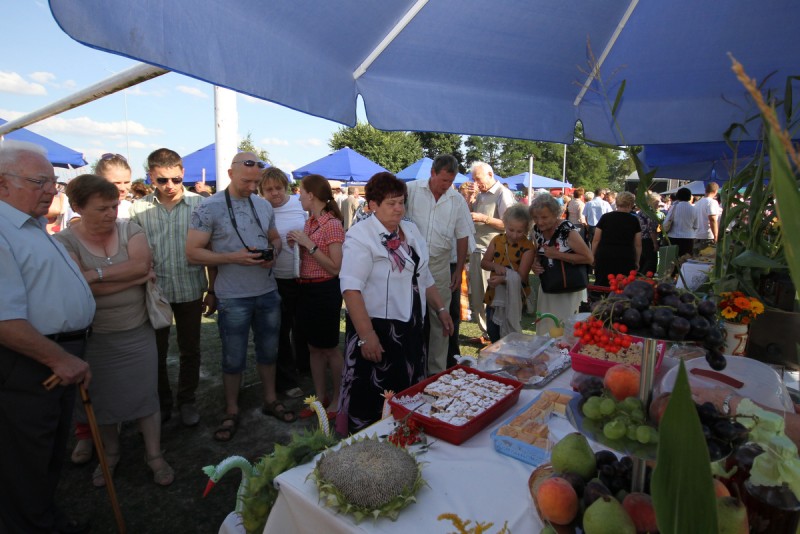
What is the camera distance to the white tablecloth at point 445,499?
3.77 ft

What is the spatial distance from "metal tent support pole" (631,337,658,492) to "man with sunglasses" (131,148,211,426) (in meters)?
2.97

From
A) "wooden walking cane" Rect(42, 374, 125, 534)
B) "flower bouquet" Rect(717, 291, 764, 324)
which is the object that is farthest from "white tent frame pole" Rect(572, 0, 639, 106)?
"wooden walking cane" Rect(42, 374, 125, 534)

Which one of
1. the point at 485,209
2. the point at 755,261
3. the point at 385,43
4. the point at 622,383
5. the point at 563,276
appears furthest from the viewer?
the point at 485,209

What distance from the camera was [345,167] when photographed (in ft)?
37.0

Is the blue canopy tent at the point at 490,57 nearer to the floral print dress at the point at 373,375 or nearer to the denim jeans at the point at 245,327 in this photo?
the floral print dress at the point at 373,375

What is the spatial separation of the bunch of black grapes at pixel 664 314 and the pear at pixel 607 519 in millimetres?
325

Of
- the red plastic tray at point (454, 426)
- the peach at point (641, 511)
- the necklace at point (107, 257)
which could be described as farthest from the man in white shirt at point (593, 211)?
the peach at point (641, 511)

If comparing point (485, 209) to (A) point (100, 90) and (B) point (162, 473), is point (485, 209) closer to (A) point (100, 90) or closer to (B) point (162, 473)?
(A) point (100, 90)

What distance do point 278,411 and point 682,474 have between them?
330 cm

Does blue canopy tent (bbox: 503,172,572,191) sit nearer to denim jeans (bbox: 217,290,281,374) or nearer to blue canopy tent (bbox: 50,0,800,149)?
blue canopy tent (bbox: 50,0,800,149)

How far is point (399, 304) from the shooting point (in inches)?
96.1

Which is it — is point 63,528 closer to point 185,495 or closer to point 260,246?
point 185,495

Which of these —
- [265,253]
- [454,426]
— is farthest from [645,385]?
[265,253]

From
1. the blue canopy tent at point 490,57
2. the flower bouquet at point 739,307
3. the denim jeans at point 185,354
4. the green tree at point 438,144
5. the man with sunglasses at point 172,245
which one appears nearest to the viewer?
the blue canopy tent at point 490,57
